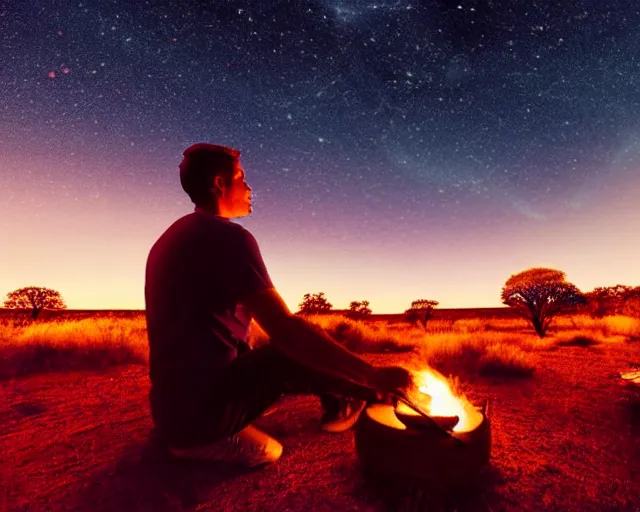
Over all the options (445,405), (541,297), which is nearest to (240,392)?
(445,405)

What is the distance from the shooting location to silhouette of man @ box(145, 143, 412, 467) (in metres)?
1.75

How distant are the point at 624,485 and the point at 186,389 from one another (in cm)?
316

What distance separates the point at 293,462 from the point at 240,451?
2.02 feet

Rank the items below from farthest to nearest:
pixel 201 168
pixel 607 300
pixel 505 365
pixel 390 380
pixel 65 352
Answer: pixel 607 300, pixel 65 352, pixel 505 365, pixel 201 168, pixel 390 380

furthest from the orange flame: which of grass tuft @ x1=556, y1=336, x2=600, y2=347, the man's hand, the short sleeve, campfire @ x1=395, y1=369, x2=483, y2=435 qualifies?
grass tuft @ x1=556, y1=336, x2=600, y2=347

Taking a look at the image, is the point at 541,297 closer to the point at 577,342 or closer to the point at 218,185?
the point at 577,342

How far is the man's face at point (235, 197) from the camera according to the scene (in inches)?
90.0

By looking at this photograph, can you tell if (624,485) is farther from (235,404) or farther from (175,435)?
(175,435)

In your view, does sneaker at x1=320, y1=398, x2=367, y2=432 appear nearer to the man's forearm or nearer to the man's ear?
the man's forearm

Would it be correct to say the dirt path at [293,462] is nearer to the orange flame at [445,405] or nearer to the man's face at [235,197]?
the orange flame at [445,405]

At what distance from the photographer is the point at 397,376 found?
1.73m

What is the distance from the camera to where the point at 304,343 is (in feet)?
5.67

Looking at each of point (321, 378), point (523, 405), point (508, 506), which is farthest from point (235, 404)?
point (523, 405)

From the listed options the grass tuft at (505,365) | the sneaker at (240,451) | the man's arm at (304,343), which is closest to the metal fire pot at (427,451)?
the man's arm at (304,343)
